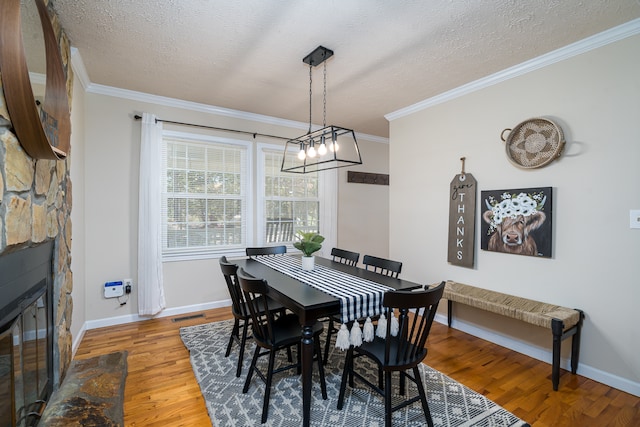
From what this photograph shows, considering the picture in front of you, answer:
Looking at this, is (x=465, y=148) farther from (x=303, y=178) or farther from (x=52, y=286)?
(x=52, y=286)

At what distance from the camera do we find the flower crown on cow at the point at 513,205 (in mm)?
2656

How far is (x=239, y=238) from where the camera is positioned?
164 inches

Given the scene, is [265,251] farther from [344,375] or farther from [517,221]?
[517,221]

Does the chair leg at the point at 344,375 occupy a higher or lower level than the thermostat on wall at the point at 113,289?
lower

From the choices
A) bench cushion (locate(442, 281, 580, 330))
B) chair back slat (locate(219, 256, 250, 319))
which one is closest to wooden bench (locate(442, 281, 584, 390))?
bench cushion (locate(442, 281, 580, 330))

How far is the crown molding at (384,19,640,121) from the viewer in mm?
2193

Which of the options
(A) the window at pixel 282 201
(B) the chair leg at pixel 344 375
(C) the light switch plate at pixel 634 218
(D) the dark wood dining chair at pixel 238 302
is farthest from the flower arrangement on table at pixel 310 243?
(C) the light switch plate at pixel 634 218

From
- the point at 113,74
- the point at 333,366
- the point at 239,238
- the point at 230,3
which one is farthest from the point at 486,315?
the point at 113,74

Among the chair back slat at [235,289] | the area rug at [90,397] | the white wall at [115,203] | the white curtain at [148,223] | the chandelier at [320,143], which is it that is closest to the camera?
the area rug at [90,397]

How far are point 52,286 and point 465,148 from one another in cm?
368

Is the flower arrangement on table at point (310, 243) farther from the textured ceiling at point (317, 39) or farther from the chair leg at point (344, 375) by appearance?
the textured ceiling at point (317, 39)

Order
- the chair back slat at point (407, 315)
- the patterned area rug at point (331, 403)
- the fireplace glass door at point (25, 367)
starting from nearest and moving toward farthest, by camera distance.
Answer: the fireplace glass door at point (25, 367), the chair back slat at point (407, 315), the patterned area rug at point (331, 403)

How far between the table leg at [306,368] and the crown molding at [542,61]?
288 cm

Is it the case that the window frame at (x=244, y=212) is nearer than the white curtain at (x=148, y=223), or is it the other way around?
the white curtain at (x=148, y=223)
